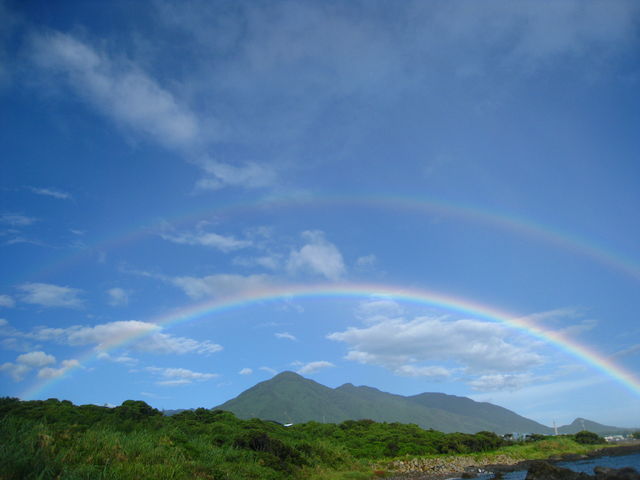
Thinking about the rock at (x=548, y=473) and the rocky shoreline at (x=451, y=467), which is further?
the rocky shoreline at (x=451, y=467)

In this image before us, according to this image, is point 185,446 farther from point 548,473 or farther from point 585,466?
point 585,466

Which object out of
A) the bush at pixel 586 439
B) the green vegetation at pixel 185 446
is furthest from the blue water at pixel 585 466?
the bush at pixel 586 439

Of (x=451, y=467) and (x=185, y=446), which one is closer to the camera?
(x=185, y=446)

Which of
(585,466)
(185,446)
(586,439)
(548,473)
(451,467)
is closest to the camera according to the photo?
(548,473)

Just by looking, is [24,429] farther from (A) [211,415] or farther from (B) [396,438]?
(B) [396,438]

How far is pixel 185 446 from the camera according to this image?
87.9ft

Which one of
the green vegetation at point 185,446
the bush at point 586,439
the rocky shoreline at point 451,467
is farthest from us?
the bush at point 586,439

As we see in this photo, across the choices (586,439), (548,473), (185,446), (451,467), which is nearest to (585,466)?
(451,467)

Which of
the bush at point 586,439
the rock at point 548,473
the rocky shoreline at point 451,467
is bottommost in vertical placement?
the rocky shoreline at point 451,467

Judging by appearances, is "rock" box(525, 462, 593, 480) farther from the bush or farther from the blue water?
the bush

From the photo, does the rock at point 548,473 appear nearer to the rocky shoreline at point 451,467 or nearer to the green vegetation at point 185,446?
the rocky shoreline at point 451,467

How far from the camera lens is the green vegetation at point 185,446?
16219 millimetres

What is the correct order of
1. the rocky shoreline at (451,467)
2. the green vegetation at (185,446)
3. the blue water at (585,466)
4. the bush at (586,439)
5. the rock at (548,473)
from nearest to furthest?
the green vegetation at (185,446)
the rock at (548,473)
the blue water at (585,466)
the rocky shoreline at (451,467)
the bush at (586,439)

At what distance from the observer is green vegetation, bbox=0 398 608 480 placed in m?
16.2
